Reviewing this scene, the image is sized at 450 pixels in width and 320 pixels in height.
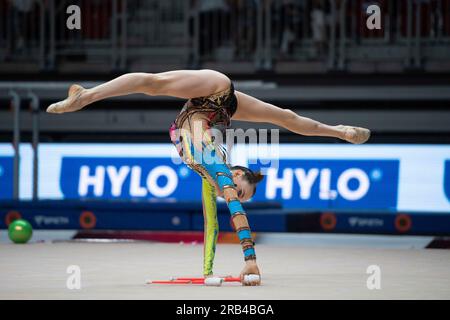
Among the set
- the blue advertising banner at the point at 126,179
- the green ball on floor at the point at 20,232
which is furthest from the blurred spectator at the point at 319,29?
the green ball on floor at the point at 20,232

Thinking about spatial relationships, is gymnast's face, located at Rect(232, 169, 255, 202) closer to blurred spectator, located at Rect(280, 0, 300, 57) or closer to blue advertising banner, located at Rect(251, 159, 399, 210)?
blue advertising banner, located at Rect(251, 159, 399, 210)

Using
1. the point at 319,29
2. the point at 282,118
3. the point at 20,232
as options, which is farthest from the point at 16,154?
the point at 282,118

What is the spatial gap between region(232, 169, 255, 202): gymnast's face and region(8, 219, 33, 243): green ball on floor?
13.2 feet

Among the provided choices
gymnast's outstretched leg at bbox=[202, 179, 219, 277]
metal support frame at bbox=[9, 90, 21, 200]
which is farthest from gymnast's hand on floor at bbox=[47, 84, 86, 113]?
metal support frame at bbox=[9, 90, 21, 200]

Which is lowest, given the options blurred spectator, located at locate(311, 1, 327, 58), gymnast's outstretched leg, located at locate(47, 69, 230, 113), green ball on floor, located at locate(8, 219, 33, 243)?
green ball on floor, located at locate(8, 219, 33, 243)

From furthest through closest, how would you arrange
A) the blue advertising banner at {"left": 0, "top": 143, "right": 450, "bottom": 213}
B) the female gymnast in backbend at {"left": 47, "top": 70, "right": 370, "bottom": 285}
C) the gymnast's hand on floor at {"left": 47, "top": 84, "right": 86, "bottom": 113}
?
the blue advertising banner at {"left": 0, "top": 143, "right": 450, "bottom": 213}
the female gymnast in backbend at {"left": 47, "top": 70, "right": 370, "bottom": 285}
the gymnast's hand on floor at {"left": 47, "top": 84, "right": 86, "bottom": 113}

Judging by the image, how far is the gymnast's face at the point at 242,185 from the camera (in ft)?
21.5

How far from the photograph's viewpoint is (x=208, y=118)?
6.41 m

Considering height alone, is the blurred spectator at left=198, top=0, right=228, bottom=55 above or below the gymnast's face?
above

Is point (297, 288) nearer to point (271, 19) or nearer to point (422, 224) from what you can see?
point (422, 224)

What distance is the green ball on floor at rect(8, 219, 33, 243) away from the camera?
9.96 metres

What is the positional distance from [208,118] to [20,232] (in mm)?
4181

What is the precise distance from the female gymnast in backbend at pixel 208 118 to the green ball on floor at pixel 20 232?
394cm
